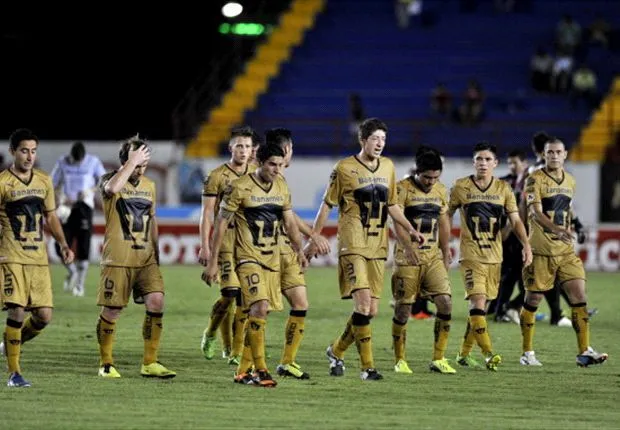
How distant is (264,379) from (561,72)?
25674mm

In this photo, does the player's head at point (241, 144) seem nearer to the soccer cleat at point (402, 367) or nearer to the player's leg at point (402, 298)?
the player's leg at point (402, 298)

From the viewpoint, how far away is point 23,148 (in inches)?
521

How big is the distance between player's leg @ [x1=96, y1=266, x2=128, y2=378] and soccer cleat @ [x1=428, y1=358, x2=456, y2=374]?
302 cm

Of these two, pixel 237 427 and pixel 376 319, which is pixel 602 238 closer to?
pixel 376 319

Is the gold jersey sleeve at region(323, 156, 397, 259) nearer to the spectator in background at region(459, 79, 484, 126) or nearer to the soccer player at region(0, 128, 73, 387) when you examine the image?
the soccer player at region(0, 128, 73, 387)

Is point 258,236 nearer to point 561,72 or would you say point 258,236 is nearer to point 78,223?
point 78,223

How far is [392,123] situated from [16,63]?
11815mm

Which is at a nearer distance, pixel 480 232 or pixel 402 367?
pixel 402 367

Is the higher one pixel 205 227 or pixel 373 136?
pixel 373 136

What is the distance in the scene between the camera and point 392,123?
1414 inches

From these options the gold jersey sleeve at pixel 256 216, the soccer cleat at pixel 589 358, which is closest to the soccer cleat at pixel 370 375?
the gold jersey sleeve at pixel 256 216

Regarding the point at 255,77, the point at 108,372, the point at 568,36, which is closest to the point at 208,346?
the point at 108,372

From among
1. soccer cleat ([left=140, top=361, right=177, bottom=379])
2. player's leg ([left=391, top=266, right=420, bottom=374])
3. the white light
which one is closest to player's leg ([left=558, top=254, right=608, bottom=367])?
player's leg ([left=391, top=266, right=420, bottom=374])

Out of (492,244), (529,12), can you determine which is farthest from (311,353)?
(529,12)
